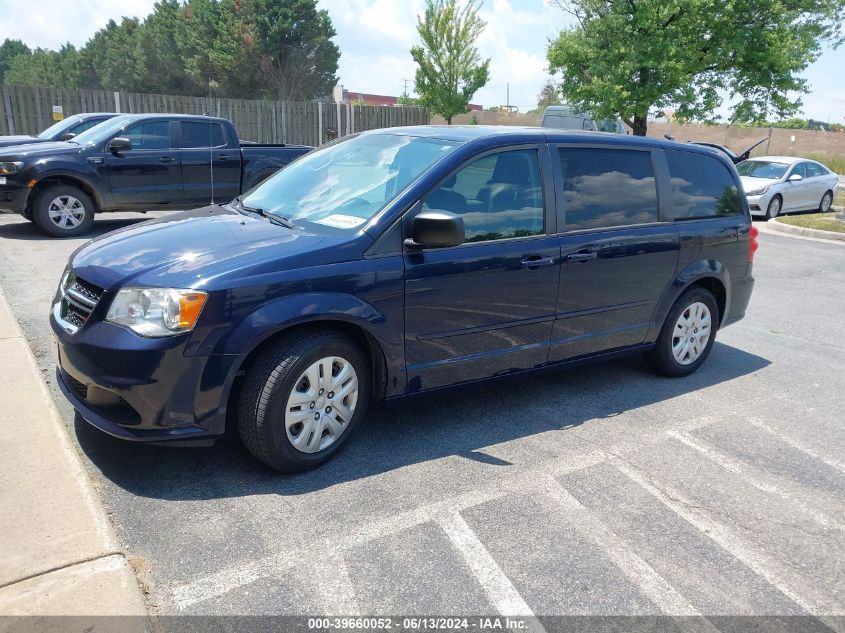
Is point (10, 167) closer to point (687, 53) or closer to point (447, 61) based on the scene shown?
point (687, 53)

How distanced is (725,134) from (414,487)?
151 ft

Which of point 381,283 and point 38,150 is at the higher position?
point 38,150

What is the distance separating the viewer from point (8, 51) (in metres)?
116

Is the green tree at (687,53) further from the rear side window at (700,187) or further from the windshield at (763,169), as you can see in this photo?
the rear side window at (700,187)

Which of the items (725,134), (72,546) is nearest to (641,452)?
(72,546)

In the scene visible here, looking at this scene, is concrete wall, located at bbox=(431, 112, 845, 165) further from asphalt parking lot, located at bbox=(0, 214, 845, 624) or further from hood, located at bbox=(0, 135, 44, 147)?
asphalt parking lot, located at bbox=(0, 214, 845, 624)

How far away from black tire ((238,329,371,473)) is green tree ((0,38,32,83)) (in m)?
132

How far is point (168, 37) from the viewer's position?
52.2 meters

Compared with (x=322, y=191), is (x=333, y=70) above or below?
above

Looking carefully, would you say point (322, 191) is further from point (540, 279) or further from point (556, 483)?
point (556, 483)

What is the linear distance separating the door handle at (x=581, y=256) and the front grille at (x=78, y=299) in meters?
2.73

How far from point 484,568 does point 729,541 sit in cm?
121

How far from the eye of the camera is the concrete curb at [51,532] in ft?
7.91

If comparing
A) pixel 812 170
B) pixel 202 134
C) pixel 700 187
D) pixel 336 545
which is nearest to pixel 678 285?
pixel 700 187
